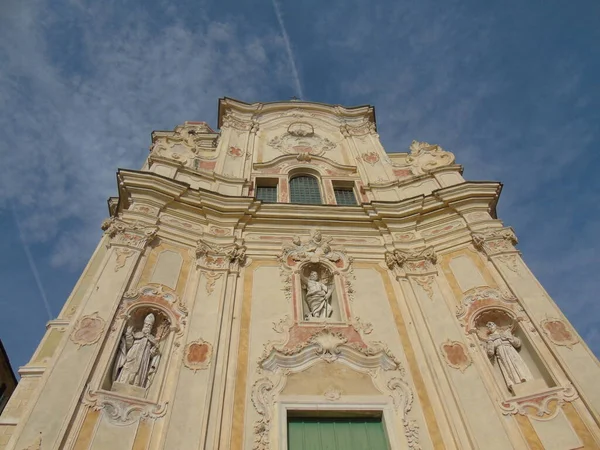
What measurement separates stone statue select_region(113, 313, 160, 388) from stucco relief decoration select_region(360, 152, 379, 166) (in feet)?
32.6

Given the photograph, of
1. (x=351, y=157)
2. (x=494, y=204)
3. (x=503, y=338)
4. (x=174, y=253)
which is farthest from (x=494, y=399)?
(x=351, y=157)

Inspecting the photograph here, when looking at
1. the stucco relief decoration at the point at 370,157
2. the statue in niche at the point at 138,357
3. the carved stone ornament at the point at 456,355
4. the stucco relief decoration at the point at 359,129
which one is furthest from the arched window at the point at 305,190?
the statue in niche at the point at 138,357

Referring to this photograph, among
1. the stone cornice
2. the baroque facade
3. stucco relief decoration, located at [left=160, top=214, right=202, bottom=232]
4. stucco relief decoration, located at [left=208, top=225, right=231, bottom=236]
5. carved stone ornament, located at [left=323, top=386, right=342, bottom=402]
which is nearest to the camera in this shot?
the baroque facade

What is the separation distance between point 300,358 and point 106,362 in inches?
140

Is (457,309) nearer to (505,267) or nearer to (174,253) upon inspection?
(505,267)

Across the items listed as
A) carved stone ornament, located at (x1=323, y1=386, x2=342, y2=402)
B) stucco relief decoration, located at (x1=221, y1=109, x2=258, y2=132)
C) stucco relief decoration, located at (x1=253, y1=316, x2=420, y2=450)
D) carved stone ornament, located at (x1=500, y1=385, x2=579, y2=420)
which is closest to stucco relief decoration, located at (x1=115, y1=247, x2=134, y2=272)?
stucco relief decoration, located at (x1=253, y1=316, x2=420, y2=450)

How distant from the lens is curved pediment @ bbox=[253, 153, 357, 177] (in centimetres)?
1652

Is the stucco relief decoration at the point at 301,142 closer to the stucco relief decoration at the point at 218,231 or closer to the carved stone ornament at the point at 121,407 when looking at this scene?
the stucco relief decoration at the point at 218,231

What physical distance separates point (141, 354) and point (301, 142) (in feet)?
36.7

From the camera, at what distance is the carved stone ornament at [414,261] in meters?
12.0

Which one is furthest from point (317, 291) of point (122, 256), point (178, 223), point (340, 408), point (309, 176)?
point (309, 176)

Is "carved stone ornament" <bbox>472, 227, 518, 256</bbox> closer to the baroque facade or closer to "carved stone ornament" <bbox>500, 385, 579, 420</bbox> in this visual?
the baroque facade

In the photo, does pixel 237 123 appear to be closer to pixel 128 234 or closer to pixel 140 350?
pixel 128 234

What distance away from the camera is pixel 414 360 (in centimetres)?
988
